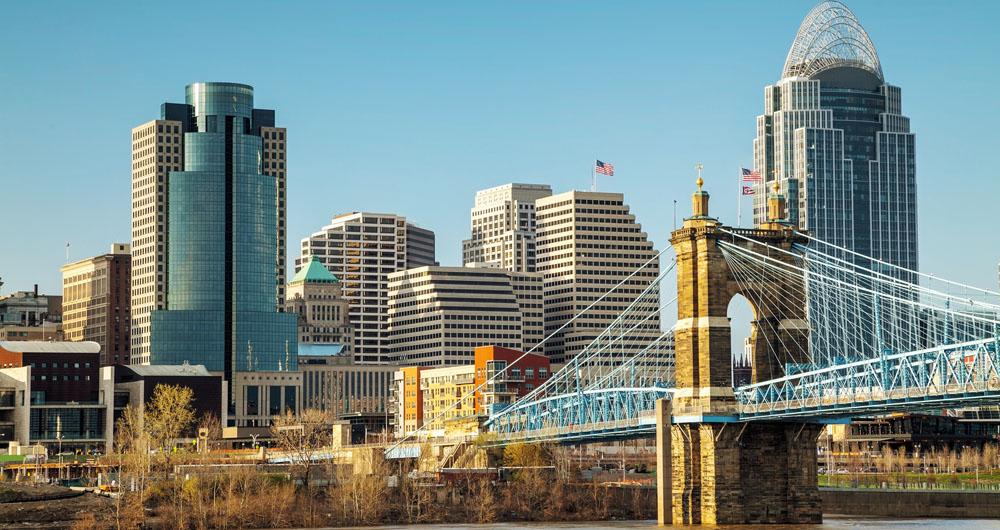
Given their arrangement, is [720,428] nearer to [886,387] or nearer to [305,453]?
[886,387]

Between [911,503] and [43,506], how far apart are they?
74536mm

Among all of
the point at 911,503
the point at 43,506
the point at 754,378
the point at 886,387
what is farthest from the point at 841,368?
the point at 43,506

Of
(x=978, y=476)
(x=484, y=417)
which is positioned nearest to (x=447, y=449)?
(x=484, y=417)

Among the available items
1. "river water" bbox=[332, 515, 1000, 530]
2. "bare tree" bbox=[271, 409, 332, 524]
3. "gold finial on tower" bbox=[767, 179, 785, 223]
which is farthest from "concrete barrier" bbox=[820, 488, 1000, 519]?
"bare tree" bbox=[271, 409, 332, 524]

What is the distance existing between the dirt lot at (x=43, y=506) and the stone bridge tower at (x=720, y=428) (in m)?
45.1

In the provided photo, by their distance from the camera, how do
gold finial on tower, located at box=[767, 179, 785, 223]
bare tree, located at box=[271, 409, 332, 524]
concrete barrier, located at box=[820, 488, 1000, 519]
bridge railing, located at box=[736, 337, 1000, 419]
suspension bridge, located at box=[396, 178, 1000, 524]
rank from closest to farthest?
bridge railing, located at box=[736, 337, 1000, 419] < suspension bridge, located at box=[396, 178, 1000, 524] < gold finial on tower, located at box=[767, 179, 785, 223] < bare tree, located at box=[271, 409, 332, 524] < concrete barrier, located at box=[820, 488, 1000, 519]

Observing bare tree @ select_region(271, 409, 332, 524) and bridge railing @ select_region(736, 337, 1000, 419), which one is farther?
bare tree @ select_region(271, 409, 332, 524)

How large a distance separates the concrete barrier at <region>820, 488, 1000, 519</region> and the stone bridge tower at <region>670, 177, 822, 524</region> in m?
33.7

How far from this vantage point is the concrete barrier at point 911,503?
148m

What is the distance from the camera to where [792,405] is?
114062 millimetres

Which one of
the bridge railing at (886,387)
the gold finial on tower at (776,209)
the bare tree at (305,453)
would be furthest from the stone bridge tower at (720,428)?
the bare tree at (305,453)

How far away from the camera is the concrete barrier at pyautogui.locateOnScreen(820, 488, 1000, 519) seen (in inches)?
5846

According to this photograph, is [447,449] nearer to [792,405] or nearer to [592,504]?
[592,504]

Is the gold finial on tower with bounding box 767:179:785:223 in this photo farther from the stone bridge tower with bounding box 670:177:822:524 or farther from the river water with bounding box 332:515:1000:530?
the river water with bounding box 332:515:1000:530
